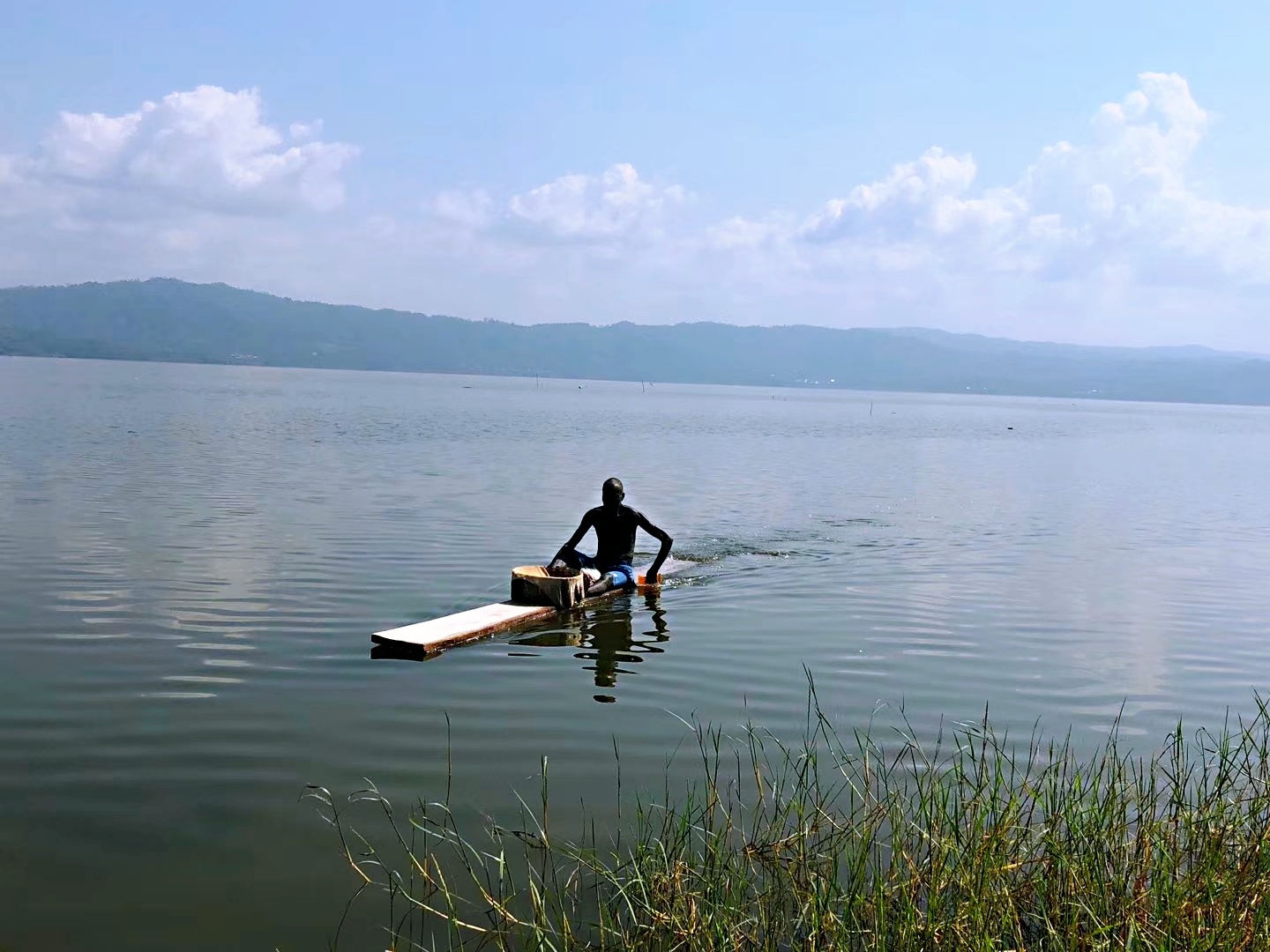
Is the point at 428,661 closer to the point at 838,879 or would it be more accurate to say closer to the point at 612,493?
the point at 612,493

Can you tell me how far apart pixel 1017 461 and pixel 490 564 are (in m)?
35.6

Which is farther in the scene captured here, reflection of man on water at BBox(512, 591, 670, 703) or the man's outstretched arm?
the man's outstretched arm

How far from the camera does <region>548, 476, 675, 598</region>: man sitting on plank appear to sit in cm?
1420

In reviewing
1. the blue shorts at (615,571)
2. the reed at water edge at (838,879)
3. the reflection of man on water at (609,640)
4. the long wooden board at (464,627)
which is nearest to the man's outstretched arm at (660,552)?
the blue shorts at (615,571)

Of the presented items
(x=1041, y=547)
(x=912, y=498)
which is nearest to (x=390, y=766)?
(x=1041, y=547)

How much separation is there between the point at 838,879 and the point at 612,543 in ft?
28.7

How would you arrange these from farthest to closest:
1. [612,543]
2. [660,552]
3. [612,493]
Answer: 1. [660,552]
2. [612,543]
3. [612,493]

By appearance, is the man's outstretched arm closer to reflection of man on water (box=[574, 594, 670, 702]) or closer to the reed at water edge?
reflection of man on water (box=[574, 594, 670, 702])

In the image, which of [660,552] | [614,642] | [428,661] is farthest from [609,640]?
[660,552]

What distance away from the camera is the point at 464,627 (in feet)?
38.0

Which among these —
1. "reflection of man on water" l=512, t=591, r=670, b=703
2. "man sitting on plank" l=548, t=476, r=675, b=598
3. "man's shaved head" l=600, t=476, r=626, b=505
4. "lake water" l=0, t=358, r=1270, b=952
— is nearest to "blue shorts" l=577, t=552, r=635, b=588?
"man sitting on plank" l=548, t=476, r=675, b=598

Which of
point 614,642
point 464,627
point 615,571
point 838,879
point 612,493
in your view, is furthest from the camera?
point 615,571

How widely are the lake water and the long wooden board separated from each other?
0.16m

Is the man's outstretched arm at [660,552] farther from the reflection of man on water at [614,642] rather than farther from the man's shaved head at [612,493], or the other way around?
the reflection of man on water at [614,642]
